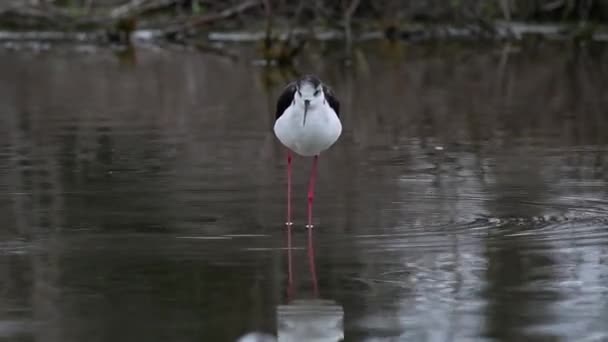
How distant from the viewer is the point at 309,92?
865 centimetres

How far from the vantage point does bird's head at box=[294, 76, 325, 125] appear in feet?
28.4

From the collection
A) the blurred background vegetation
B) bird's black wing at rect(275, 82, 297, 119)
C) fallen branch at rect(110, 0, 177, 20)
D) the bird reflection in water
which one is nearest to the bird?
bird's black wing at rect(275, 82, 297, 119)

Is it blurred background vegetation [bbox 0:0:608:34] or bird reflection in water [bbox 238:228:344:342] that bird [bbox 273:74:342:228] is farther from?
blurred background vegetation [bbox 0:0:608:34]

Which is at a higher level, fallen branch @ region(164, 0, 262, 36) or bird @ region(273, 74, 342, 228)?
fallen branch @ region(164, 0, 262, 36)

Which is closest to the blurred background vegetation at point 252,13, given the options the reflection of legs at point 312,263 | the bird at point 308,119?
the bird at point 308,119

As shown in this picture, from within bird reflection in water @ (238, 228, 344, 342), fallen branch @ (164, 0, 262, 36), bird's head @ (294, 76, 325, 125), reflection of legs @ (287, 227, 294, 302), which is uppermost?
fallen branch @ (164, 0, 262, 36)

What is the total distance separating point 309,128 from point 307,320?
2.34m

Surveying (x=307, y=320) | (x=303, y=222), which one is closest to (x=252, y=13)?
(x=303, y=222)

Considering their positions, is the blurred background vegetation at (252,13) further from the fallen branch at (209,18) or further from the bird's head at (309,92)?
the bird's head at (309,92)

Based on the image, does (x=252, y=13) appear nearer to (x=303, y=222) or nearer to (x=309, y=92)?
(x=303, y=222)

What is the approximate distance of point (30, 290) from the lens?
747 cm

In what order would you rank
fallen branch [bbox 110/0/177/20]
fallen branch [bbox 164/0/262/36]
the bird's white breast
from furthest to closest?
1. fallen branch [bbox 110/0/177/20]
2. fallen branch [bbox 164/0/262/36]
3. the bird's white breast

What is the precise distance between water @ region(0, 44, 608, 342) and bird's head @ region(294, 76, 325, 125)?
850mm

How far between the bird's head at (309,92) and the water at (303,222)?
0.85 metres
